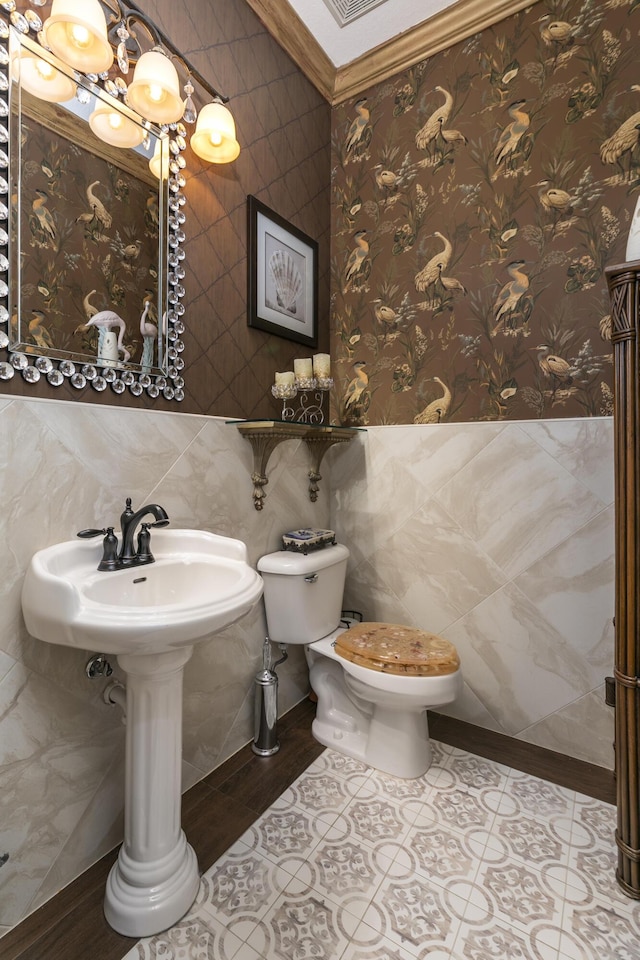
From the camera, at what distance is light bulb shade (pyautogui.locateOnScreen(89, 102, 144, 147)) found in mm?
1143

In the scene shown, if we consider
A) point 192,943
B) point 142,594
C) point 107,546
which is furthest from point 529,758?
point 107,546

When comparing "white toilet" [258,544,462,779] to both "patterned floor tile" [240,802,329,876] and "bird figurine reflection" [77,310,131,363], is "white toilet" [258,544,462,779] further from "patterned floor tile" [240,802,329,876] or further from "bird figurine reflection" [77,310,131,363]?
"bird figurine reflection" [77,310,131,363]

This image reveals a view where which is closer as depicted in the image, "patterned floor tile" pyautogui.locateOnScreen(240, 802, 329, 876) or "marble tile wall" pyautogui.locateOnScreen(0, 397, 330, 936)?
"marble tile wall" pyautogui.locateOnScreen(0, 397, 330, 936)

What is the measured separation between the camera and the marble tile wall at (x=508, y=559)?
5.04 ft

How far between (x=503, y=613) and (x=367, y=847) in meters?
0.91

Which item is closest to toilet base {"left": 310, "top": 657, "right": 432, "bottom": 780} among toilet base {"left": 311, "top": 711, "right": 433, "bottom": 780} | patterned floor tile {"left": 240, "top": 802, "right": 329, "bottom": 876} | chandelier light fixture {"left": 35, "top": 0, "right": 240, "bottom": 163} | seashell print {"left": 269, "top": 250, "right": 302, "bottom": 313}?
toilet base {"left": 311, "top": 711, "right": 433, "bottom": 780}

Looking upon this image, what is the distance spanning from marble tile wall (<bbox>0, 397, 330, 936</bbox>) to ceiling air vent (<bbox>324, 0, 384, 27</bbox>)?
5.81 feet

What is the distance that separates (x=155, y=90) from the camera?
1.18 m

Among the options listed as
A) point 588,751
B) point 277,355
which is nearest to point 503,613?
point 588,751

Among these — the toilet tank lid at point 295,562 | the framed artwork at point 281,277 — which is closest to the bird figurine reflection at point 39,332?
the framed artwork at point 281,277

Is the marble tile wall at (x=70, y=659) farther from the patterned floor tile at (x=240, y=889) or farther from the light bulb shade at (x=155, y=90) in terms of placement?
the light bulb shade at (x=155, y=90)

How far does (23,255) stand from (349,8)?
1789 millimetres

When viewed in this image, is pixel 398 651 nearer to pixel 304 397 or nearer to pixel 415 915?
pixel 415 915

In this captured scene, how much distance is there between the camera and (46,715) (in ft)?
3.46
